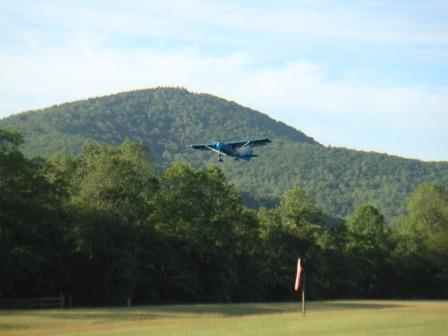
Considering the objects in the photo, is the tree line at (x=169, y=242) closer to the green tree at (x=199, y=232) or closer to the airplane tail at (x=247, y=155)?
the green tree at (x=199, y=232)

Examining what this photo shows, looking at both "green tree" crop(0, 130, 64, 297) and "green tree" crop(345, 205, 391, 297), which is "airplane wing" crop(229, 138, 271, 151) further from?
"green tree" crop(345, 205, 391, 297)

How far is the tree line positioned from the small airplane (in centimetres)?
1542

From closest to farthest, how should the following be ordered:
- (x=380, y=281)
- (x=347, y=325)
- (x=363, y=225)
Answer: (x=347, y=325)
(x=380, y=281)
(x=363, y=225)

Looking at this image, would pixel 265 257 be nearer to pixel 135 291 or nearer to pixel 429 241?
pixel 135 291

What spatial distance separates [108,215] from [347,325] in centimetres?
3045

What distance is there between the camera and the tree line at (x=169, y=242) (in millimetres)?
59281

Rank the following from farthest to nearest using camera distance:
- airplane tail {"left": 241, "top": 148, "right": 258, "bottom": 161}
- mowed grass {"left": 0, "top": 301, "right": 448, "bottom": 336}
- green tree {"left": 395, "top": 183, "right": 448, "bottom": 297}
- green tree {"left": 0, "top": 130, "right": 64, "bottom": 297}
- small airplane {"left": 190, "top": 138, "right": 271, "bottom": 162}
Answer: green tree {"left": 395, "top": 183, "right": 448, "bottom": 297}
green tree {"left": 0, "top": 130, "right": 64, "bottom": 297}
airplane tail {"left": 241, "top": 148, "right": 258, "bottom": 161}
small airplane {"left": 190, "top": 138, "right": 271, "bottom": 162}
mowed grass {"left": 0, "top": 301, "right": 448, "bottom": 336}

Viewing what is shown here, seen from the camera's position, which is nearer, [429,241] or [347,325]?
[347,325]

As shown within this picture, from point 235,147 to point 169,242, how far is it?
19017 millimetres

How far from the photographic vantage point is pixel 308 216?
3369 inches

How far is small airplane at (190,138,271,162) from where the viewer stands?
164 ft

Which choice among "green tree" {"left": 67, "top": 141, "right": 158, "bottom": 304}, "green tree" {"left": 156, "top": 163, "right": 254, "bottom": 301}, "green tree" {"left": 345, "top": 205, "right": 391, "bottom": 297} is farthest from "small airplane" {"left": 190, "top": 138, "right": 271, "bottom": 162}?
"green tree" {"left": 345, "top": 205, "right": 391, "bottom": 297}

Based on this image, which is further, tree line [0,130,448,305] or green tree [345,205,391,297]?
green tree [345,205,391,297]

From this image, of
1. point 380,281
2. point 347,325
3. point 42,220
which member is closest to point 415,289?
point 380,281
